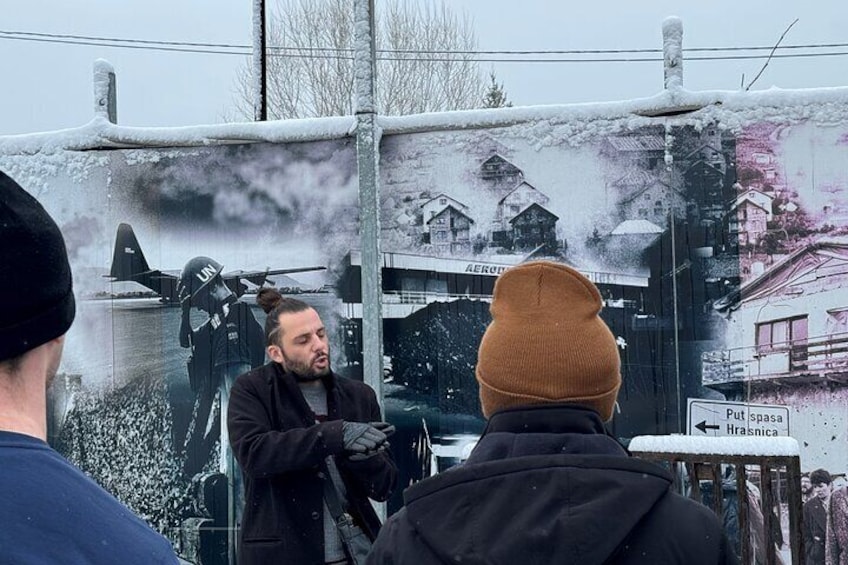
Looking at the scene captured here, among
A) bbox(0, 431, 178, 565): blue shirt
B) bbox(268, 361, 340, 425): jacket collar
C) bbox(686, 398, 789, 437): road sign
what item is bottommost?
bbox(686, 398, 789, 437): road sign

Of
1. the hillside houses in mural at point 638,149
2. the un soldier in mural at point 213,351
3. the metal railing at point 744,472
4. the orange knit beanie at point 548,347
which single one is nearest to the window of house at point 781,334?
the hillside houses in mural at point 638,149

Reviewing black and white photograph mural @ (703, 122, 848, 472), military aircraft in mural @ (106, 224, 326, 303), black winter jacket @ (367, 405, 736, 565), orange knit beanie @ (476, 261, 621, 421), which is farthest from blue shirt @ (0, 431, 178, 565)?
military aircraft in mural @ (106, 224, 326, 303)

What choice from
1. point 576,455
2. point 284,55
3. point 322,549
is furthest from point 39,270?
point 284,55

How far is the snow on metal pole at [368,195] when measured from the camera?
502cm

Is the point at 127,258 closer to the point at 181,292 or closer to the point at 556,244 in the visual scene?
the point at 181,292

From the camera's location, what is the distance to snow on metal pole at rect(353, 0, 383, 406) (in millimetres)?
5023

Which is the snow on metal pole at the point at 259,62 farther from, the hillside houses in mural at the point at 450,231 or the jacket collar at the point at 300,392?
the jacket collar at the point at 300,392

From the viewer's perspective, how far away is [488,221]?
528 cm

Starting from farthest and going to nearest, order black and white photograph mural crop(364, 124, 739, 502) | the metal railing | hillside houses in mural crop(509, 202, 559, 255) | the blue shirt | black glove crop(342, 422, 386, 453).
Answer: hillside houses in mural crop(509, 202, 559, 255), black and white photograph mural crop(364, 124, 739, 502), black glove crop(342, 422, 386, 453), the metal railing, the blue shirt

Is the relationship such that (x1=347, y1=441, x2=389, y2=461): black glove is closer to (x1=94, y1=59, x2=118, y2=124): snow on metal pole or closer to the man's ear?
the man's ear

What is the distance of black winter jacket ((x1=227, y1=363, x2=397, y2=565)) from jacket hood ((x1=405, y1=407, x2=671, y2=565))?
1.87 meters

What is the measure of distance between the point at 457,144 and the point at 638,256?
1162mm

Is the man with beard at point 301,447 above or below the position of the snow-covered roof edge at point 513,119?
below

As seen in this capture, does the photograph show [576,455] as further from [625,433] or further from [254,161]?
[254,161]
